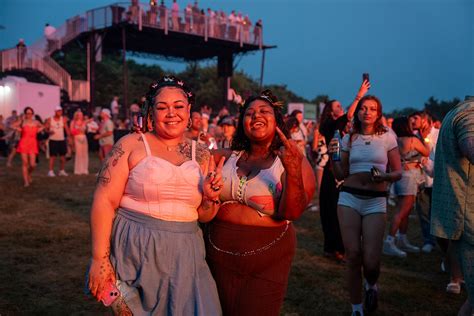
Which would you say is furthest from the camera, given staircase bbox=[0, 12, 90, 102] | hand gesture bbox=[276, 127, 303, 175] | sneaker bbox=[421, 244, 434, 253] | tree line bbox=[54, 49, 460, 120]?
tree line bbox=[54, 49, 460, 120]

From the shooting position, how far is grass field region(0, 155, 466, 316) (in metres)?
5.22

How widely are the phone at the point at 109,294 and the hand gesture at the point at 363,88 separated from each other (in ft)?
12.5

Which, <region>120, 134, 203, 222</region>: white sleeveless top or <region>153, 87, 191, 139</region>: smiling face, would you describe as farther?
<region>153, 87, 191, 139</region>: smiling face

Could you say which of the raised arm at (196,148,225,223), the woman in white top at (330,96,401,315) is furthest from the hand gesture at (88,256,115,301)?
the woman in white top at (330,96,401,315)

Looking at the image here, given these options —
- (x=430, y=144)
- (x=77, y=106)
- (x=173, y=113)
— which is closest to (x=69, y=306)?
(x=173, y=113)

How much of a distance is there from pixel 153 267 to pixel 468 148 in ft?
6.72

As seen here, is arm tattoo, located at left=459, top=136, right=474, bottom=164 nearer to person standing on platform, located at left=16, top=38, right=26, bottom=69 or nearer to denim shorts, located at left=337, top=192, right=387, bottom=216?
denim shorts, located at left=337, top=192, right=387, bottom=216

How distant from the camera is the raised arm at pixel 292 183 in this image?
3072 mm

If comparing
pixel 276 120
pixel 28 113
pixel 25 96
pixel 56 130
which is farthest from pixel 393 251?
pixel 25 96

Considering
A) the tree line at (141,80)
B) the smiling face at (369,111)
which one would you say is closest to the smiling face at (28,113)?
the smiling face at (369,111)

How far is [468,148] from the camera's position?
3074mm

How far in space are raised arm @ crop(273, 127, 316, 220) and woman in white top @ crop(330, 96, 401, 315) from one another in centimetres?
162

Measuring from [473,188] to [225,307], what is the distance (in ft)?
5.89

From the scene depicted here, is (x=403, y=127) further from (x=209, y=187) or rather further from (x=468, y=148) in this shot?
(x=209, y=187)
